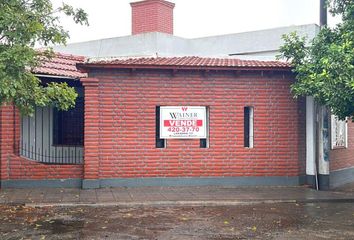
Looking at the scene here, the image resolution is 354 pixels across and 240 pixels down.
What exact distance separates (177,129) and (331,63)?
15.7ft

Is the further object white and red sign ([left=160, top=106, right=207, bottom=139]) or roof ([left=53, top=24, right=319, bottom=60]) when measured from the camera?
roof ([left=53, top=24, right=319, bottom=60])

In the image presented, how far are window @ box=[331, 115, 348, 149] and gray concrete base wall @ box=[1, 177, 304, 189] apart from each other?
3.22 meters

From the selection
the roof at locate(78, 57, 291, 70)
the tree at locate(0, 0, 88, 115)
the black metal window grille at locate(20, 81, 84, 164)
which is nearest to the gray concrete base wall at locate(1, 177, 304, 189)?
the black metal window grille at locate(20, 81, 84, 164)

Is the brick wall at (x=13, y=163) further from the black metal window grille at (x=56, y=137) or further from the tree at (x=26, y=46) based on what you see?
the tree at (x=26, y=46)

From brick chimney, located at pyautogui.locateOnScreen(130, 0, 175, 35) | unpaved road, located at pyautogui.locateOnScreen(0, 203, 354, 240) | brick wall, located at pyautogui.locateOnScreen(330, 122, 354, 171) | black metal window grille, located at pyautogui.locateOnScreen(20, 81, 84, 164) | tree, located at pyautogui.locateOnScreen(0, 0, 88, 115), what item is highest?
brick chimney, located at pyautogui.locateOnScreen(130, 0, 175, 35)

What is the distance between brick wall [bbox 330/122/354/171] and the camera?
17250mm

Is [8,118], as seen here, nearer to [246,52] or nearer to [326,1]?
[326,1]

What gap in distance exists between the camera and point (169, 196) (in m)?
12.9

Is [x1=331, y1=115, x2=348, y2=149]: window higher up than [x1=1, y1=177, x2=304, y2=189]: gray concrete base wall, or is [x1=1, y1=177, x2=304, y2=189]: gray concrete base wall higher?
[x1=331, y1=115, x2=348, y2=149]: window

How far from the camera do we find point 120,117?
46.9 ft

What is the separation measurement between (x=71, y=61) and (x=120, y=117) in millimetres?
4442

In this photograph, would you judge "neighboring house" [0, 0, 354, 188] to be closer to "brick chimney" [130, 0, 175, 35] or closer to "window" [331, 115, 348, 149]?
"window" [331, 115, 348, 149]

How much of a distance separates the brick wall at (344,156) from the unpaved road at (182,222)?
207 inches

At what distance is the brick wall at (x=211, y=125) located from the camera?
14.2m
